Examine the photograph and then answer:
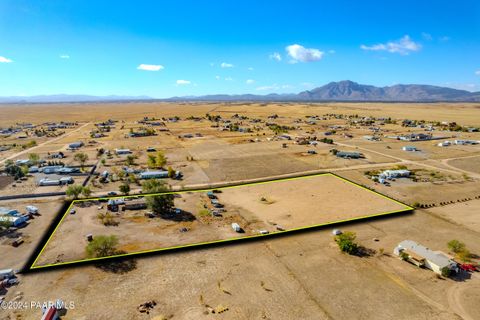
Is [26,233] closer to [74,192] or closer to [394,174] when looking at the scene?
[74,192]

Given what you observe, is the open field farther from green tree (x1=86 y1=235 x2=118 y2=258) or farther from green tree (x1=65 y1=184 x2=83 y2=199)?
green tree (x1=65 y1=184 x2=83 y2=199)

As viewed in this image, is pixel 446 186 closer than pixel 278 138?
Yes

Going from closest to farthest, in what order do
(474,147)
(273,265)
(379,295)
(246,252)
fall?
(379,295), (273,265), (246,252), (474,147)

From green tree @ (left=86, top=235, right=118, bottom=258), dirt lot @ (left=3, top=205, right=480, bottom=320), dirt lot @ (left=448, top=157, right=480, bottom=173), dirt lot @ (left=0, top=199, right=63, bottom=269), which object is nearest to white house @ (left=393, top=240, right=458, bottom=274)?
dirt lot @ (left=3, top=205, right=480, bottom=320)

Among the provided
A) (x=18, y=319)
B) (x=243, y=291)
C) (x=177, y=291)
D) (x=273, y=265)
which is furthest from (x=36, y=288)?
(x=273, y=265)

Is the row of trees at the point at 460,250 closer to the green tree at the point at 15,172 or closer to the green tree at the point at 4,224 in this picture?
the green tree at the point at 4,224

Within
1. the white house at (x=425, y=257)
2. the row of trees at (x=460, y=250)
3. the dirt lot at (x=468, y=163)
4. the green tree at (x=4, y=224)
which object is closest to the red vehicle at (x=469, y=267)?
the row of trees at (x=460, y=250)

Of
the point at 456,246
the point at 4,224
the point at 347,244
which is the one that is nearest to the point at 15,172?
the point at 4,224

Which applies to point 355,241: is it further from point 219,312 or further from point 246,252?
point 219,312
